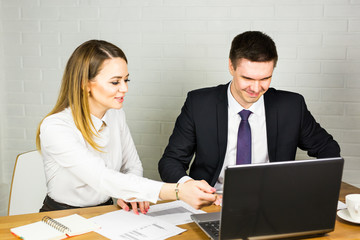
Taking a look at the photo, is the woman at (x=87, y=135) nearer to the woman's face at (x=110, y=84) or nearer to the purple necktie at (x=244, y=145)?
the woman's face at (x=110, y=84)

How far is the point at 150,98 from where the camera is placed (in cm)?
288

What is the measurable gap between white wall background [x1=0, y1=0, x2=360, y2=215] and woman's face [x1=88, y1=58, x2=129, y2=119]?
1066mm

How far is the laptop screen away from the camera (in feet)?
3.59

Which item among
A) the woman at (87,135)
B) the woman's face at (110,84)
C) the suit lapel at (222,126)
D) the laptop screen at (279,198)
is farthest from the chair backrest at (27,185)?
the laptop screen at (279,198)

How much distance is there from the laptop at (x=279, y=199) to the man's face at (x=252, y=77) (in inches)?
29.2

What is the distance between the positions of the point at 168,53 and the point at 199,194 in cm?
163

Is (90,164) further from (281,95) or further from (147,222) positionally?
(281,95)

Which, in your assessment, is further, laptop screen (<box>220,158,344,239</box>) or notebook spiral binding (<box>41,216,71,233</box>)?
notebook spiral binding (<box>41,216,71,233</box>)

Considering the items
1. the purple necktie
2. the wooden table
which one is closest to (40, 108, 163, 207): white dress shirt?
the wooden table

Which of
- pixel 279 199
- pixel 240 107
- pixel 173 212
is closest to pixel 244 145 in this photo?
pixel 240 107

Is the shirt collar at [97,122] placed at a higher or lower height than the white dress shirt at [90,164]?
higher

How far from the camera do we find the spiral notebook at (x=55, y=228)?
126 centimetres

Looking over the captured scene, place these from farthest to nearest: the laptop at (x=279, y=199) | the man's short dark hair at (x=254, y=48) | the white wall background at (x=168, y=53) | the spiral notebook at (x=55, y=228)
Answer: the white wall background at (x=168, y=53), the man's short dark hair at (x=254, y=48), the spiral notebook at (x=55, y=228), the laptop at (x=279, y=199)

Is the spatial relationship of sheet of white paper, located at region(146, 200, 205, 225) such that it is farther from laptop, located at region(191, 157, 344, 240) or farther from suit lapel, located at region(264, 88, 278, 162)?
suit lapel, located at region(264, 88, 278, 162)
